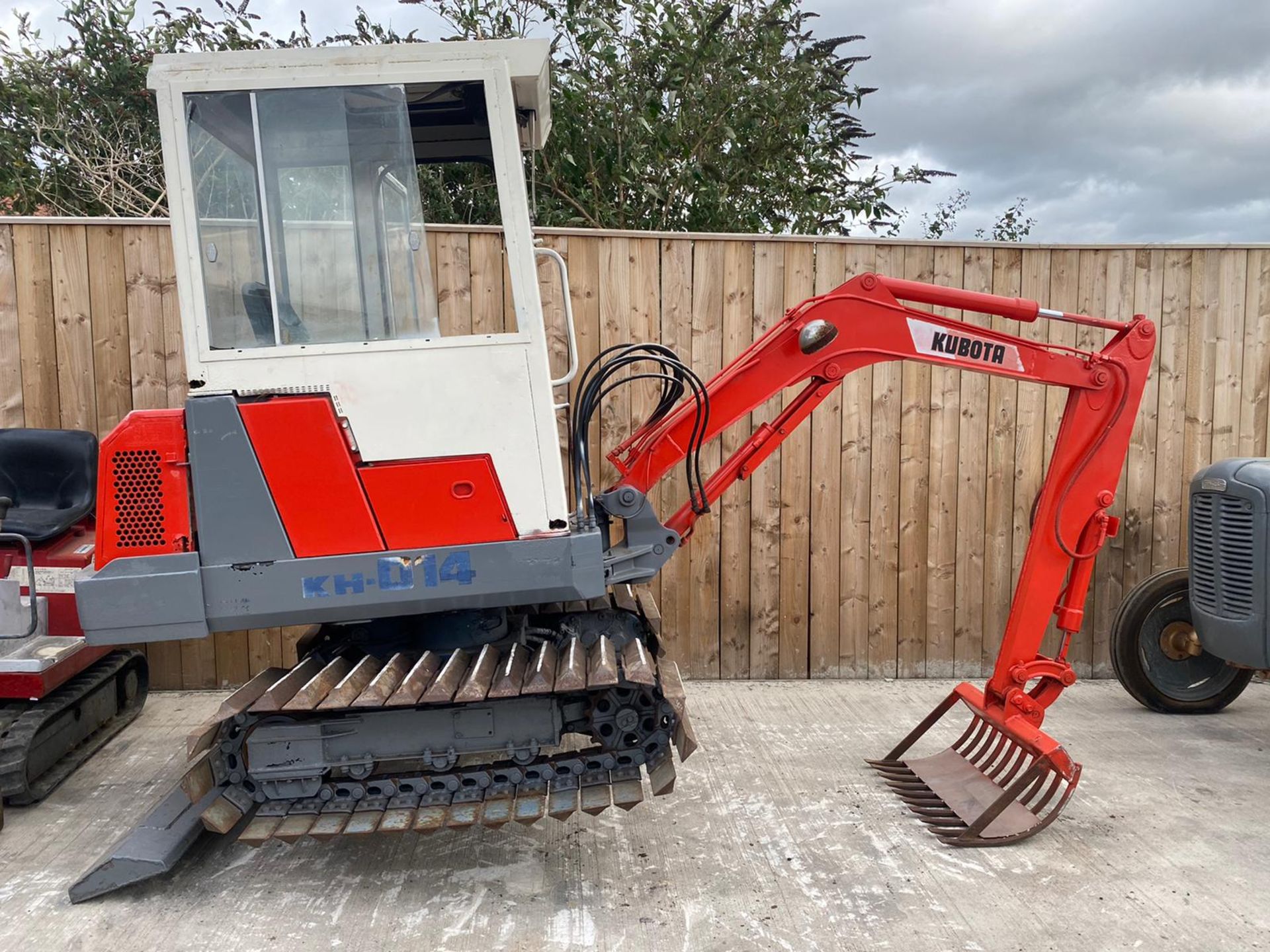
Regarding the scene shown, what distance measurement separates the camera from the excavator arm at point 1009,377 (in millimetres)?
3520

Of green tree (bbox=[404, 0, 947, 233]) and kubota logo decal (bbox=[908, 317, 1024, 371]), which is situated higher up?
green tree (bbox=[404, 0, 947, 233])

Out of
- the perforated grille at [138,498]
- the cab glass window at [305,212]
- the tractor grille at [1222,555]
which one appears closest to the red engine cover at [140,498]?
the perforated grille at [138,498]

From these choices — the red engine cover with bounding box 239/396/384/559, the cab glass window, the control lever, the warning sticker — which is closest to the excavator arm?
the red engine cover with bounding box 239/396/384/559

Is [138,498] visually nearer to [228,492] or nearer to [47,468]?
[228,492]

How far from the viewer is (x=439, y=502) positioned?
2.89 meters

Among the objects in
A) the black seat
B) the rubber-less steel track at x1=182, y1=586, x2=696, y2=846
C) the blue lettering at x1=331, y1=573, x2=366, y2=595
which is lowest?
the rubber-less steel track at x1=182, y1=586, x2=696, y2=846

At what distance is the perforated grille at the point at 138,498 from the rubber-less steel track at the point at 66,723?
140cm

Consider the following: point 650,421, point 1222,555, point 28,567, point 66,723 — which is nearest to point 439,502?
point 650,421

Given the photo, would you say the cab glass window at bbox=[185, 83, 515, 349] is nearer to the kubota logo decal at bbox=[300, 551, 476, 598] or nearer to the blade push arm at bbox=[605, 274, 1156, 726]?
the kubota logo decal at bbox=[300, 551, 476, 598]

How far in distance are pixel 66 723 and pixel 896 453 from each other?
423 cm

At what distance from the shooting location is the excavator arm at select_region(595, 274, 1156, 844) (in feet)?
11.5

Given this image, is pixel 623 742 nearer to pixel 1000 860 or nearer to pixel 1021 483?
pixel 1000 860

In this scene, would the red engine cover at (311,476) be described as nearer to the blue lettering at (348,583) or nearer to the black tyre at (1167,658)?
the blue lettering at (348,583)

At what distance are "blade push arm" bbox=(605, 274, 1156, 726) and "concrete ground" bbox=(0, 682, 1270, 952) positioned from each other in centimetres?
69
